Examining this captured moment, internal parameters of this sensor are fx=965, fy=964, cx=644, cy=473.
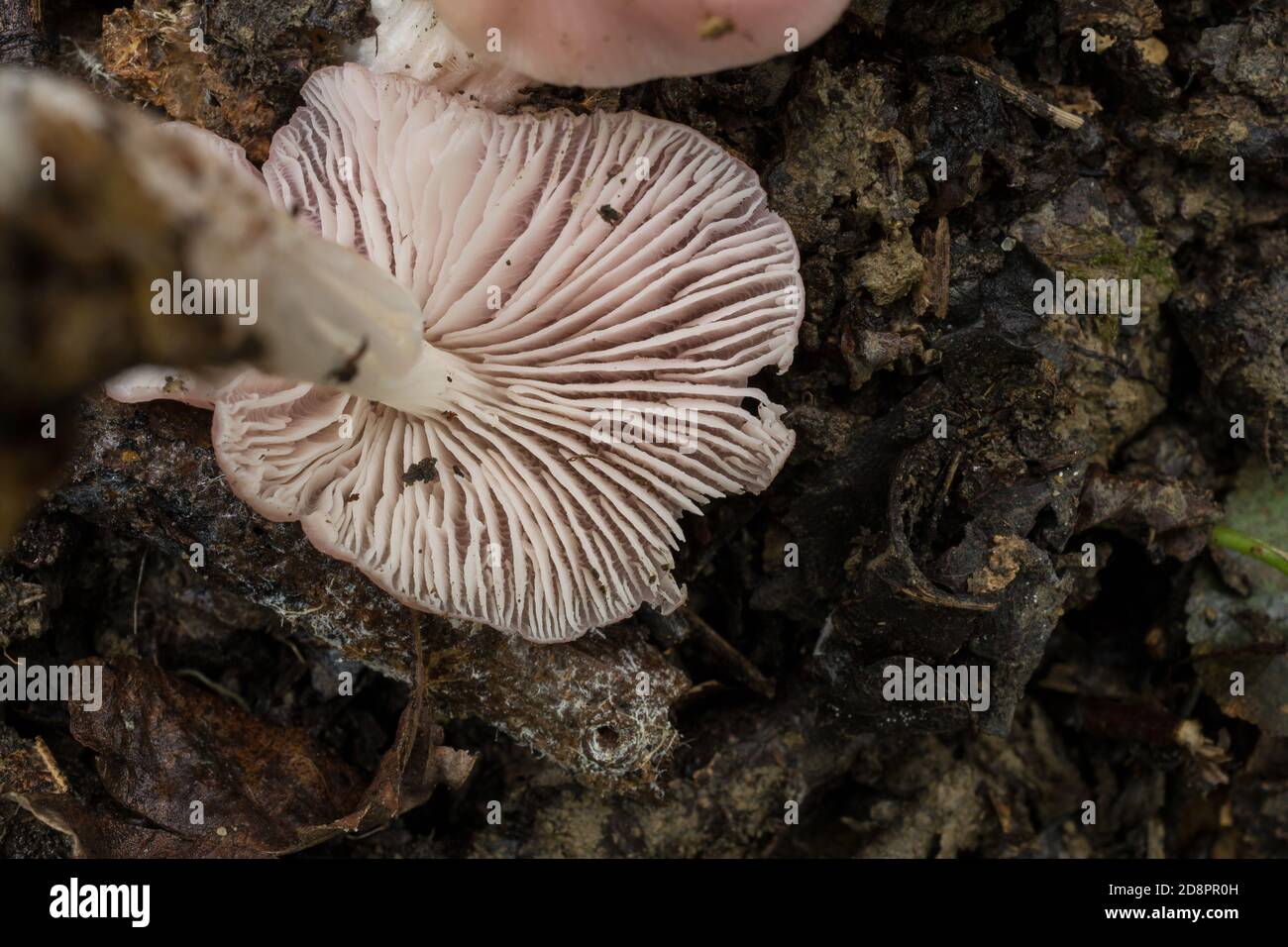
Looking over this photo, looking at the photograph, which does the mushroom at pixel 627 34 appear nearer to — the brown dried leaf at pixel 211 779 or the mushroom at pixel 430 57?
the mushroom at pixel 430 57

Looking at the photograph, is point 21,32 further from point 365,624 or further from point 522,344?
point 365,624

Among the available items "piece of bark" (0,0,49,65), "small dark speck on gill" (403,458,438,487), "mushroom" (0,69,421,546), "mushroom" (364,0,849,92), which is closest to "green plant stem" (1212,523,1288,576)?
"mushroom" (364,0,849,92)

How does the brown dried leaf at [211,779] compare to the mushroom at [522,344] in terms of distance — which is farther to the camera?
the brown dried leaf at [211,779]

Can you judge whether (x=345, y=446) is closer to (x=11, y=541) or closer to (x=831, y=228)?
(x=11, y=541)

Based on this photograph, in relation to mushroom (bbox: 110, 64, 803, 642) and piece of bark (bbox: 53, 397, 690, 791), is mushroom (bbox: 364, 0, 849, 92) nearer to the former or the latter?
mushroom (bbox: 110, 64, 803, 642)

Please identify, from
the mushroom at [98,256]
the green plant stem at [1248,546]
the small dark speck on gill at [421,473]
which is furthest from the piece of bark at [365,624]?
the green plant stem at [1248,546]

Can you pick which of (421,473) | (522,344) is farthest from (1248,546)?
(421,473)
